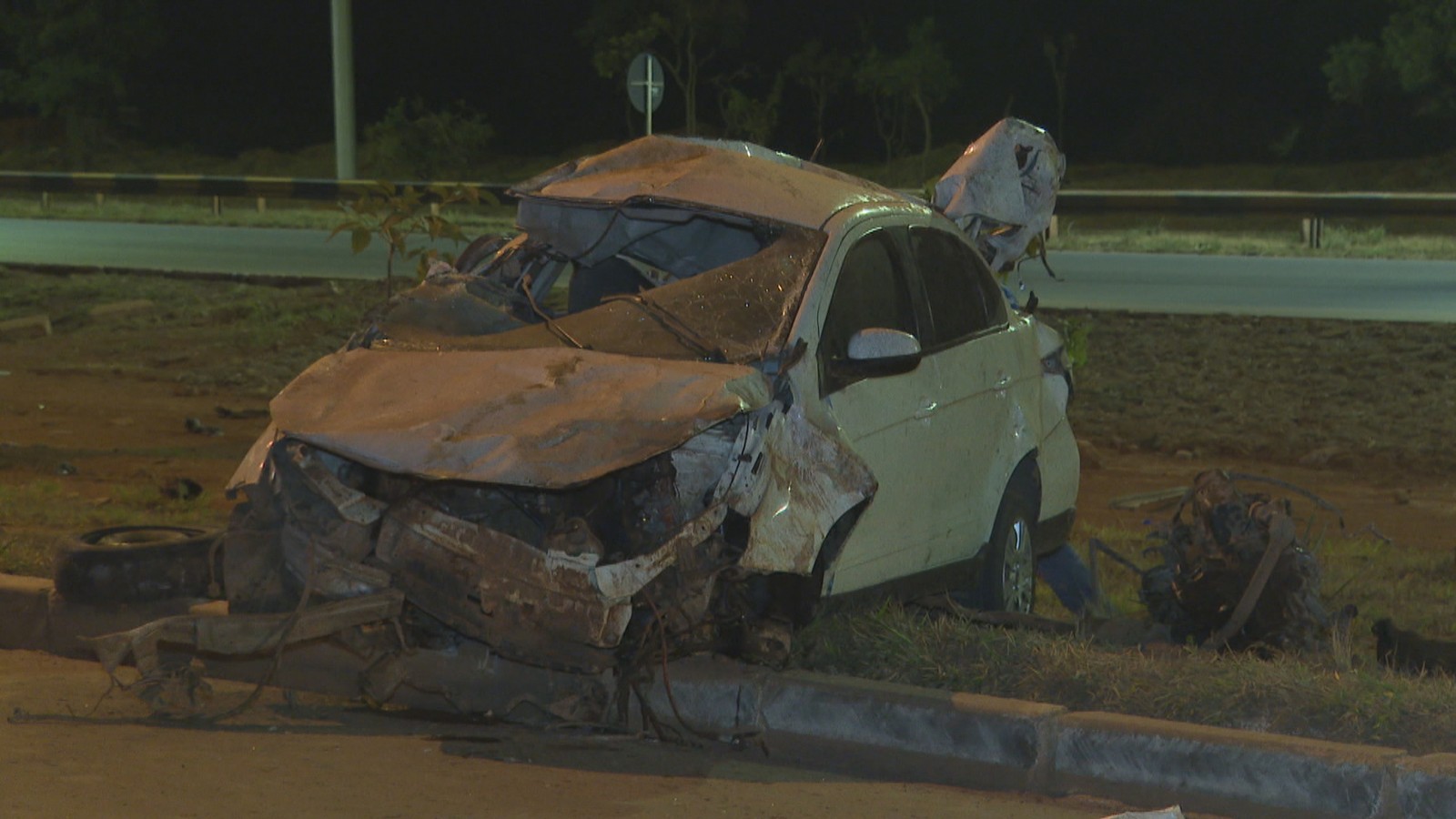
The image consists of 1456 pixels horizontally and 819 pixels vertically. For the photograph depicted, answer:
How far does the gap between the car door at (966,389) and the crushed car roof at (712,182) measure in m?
0.34

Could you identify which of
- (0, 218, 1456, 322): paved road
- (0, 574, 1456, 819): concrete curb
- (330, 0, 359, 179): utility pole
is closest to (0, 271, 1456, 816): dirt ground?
(0, 574, 1456, 819): concrete curb

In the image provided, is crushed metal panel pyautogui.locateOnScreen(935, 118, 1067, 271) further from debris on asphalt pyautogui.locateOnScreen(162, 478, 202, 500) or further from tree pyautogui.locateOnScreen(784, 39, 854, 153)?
tree pyautogui.locateOnScreen(784, 39, 854, 153)

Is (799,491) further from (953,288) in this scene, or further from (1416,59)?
(1416,59)

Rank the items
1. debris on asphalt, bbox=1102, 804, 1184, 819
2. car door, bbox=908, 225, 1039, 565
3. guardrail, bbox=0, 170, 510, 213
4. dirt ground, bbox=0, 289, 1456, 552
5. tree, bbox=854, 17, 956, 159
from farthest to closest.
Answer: tree, bbox=854, 17, 956, 159 < guardrail, bbox=0, 170, 510, 213 < dirt ground, bbox=0, 289, 1456, 552 < car door, bbox=908, 225, 1039, 565 < debris on asphalt, bbox=1102, 804, 1184, 819

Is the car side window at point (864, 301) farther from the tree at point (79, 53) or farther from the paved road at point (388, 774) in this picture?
the tree at point (79, 53)

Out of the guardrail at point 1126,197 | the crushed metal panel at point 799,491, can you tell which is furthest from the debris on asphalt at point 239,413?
the crushed metal panel at point 799,491

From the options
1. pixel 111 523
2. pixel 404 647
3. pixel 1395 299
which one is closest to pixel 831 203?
pixel 404 647

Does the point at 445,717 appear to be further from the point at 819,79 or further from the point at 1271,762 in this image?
the point at 819,79

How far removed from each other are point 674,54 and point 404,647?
49.5 metres

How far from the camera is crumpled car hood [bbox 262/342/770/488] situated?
216 inches

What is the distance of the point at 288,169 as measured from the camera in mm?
48562

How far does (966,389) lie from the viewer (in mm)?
6969

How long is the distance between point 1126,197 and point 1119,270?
4.78 meters

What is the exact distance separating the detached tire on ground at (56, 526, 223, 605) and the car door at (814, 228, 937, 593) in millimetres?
2373
